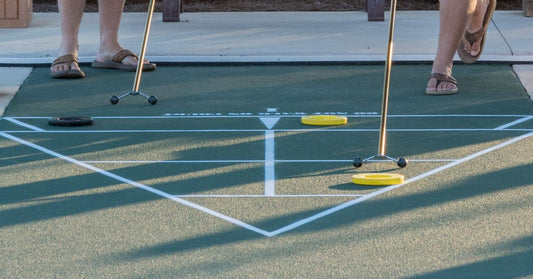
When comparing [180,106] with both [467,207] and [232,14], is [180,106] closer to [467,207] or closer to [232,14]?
[467,207]

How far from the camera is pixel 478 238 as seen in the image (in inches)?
168

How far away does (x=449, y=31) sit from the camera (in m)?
7.08

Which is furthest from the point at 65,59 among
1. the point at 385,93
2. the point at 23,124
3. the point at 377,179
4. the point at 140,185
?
the point at 377,179

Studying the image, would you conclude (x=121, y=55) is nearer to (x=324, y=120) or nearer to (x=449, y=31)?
(x=324, y=120)

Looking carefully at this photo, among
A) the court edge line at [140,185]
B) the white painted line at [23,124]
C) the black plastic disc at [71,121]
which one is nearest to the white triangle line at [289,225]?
the court edge line at [140,185]

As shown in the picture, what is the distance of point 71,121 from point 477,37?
296cm

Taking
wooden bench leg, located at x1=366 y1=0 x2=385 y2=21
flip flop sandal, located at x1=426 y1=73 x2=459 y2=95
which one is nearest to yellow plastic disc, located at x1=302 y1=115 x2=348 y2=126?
flip flop sandal, located at x1=426 y1=73 x2=459 y2=95

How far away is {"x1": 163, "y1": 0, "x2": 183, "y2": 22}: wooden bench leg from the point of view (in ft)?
32.4

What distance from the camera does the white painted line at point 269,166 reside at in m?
5.02

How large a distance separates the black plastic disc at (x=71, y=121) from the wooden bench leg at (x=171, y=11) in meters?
3.68

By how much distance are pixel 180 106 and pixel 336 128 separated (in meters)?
1.18

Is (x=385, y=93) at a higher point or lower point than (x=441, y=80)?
higher

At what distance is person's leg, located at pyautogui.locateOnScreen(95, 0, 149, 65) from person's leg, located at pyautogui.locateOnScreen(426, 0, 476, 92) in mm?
2354

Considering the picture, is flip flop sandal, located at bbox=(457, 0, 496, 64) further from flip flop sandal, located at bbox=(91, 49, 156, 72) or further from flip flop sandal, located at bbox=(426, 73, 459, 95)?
flip flop sandal, located at bbox=(91, 49, 156, 72)
